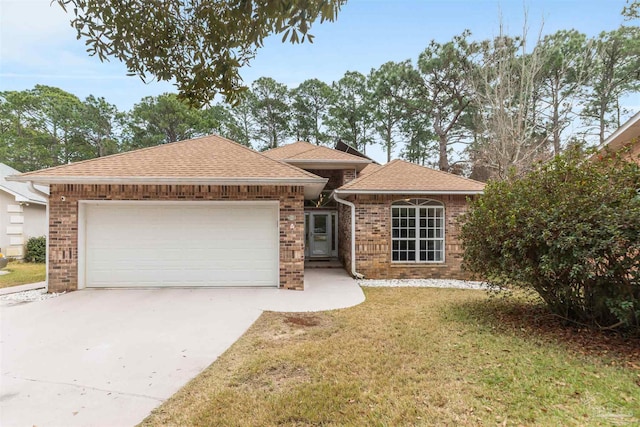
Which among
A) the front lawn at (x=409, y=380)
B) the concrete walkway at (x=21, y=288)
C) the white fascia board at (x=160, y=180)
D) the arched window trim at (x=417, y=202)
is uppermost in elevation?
the white fascia board at (x=160, y=180)

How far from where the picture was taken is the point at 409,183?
995 cm

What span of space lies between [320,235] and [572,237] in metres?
10.4

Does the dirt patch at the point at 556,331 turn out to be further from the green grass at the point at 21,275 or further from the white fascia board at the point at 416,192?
the green grass at the point at 21,275

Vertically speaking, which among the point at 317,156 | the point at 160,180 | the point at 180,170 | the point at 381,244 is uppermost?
the point at 317,156

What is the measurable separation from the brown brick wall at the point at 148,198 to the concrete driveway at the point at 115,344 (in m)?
0.61

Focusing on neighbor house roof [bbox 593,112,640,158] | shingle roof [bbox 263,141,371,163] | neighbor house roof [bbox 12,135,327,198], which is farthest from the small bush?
neighbor house roof [bbox 593,112,640,158]

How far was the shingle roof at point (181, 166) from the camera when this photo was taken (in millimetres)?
7625

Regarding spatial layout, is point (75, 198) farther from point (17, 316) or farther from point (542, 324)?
point (542, 324)

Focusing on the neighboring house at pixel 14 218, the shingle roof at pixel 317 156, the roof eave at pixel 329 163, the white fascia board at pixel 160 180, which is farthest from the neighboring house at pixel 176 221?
the neighboring house at pixel 14 218

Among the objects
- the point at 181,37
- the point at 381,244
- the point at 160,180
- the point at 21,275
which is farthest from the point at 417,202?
the point at 21,275

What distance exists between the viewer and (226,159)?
347 inches

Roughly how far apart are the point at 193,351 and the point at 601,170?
21.6 feet

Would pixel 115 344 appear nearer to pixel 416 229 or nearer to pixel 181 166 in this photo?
pixel 181 166

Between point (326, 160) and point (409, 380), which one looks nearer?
point (409, 380)
